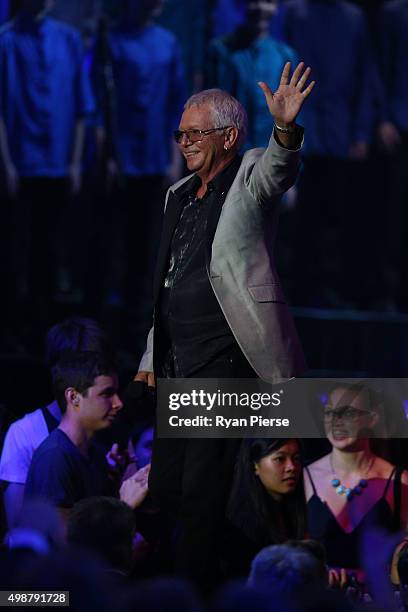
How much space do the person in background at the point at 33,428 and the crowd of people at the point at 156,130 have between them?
1.52 metres

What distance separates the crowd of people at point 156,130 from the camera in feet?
22.9

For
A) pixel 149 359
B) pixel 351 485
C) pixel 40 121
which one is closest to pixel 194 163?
pixel 149 359

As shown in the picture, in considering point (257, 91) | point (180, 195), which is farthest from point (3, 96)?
point (180, 195)

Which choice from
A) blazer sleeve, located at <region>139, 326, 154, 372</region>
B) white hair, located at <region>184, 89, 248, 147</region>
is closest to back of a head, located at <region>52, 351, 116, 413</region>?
blazer sleeve, located at <region>139, 326, 154, 372</region>

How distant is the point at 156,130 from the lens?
720 cm

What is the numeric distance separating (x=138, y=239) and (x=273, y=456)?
304 cm

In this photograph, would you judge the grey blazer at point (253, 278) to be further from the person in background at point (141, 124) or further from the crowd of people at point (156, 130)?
the person in background at point (141, 124)

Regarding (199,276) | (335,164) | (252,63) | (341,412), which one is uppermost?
(252,63)

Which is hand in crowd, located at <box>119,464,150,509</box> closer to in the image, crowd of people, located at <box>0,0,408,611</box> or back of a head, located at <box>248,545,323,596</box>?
crowd of people, located at <box>0,0,408,611</box>

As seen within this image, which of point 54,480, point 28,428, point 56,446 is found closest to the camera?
point 54,480

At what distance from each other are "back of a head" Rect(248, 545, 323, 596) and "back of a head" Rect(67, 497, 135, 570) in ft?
1.17

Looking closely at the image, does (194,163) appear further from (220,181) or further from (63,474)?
(63,474)

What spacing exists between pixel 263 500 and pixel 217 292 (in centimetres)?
93

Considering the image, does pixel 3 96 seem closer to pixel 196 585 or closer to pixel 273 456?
pixel 273 456
